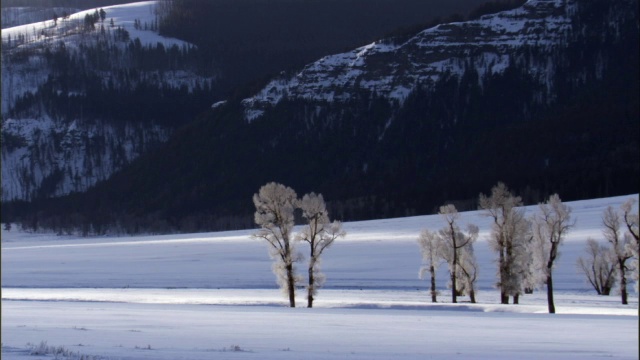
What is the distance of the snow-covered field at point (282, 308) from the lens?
2242 cm

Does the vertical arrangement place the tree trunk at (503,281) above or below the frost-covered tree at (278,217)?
below

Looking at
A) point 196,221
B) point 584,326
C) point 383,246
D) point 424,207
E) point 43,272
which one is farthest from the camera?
point 196,221

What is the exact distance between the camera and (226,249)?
294ft

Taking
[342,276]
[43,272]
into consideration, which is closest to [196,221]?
[43,272]

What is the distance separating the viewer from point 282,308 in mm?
45000

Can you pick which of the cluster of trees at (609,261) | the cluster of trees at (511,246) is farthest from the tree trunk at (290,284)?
the cluster of trees at (609,261)

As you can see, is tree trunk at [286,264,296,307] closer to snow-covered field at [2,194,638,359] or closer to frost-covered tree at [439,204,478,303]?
snow-covered field at [2,194,638,359]

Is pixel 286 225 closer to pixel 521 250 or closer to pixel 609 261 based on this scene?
pixel 521 250

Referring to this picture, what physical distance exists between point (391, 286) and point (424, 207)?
95806mm

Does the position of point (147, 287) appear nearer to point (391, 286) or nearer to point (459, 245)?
point (391, 286)

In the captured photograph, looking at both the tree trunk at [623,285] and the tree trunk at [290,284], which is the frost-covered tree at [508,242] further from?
the tree trunk at [290,284]

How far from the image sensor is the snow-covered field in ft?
73.6

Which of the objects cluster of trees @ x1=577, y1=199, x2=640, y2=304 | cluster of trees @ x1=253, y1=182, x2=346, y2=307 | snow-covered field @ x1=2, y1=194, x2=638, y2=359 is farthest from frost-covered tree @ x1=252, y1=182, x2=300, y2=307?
cluster of trees @ x1=577, y1=199, x2=640, y2=304

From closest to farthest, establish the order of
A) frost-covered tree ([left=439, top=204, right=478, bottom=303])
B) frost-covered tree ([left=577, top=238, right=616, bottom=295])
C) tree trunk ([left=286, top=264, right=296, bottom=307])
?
tree trunk ([left=286, top=264, right=296, bottom=307]) < frost-covered tree ([left=439, top=204, right=478, bottom=303]) < frost-covered tree ([left=577, top=238, right=616, bottom=295])
